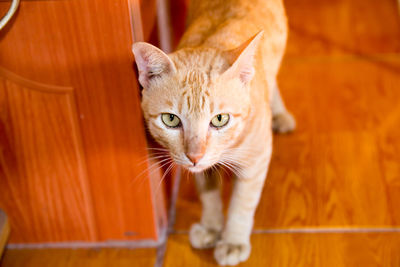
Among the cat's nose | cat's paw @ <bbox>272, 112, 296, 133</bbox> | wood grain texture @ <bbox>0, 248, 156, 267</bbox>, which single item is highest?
the cat's nose

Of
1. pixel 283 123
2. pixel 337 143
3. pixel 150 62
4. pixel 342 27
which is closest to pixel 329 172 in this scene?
pixel 337 143

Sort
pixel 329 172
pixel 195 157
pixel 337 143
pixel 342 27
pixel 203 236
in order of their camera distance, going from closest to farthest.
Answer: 1. pixel 195 157
2. pixel 203 236
3. pixel 329 172
4. pixel 337 143
5. pixel 342 27

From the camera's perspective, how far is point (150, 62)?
48.9 inches

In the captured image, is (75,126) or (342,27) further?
(342,27)

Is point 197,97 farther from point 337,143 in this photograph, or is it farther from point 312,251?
point 337,143

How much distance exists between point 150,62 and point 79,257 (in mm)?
737

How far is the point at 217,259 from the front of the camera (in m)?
1.56

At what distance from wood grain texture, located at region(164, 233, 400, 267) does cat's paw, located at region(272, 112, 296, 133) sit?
0.53 m

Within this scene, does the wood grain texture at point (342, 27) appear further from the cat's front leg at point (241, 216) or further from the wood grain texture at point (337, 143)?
the cat's front leg at point (241, 216)

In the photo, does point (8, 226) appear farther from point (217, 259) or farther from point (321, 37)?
point (321, 37)

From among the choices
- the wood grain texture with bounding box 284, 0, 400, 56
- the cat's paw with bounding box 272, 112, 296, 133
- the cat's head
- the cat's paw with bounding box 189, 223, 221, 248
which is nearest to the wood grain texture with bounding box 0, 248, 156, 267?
the cat's paw with bounding box 189, 223, 221, 248

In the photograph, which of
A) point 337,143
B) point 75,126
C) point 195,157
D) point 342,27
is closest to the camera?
point 195,157

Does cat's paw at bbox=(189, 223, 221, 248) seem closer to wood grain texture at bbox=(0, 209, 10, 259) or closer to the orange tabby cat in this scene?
the orange tabby cat

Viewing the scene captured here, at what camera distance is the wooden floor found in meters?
1.58
